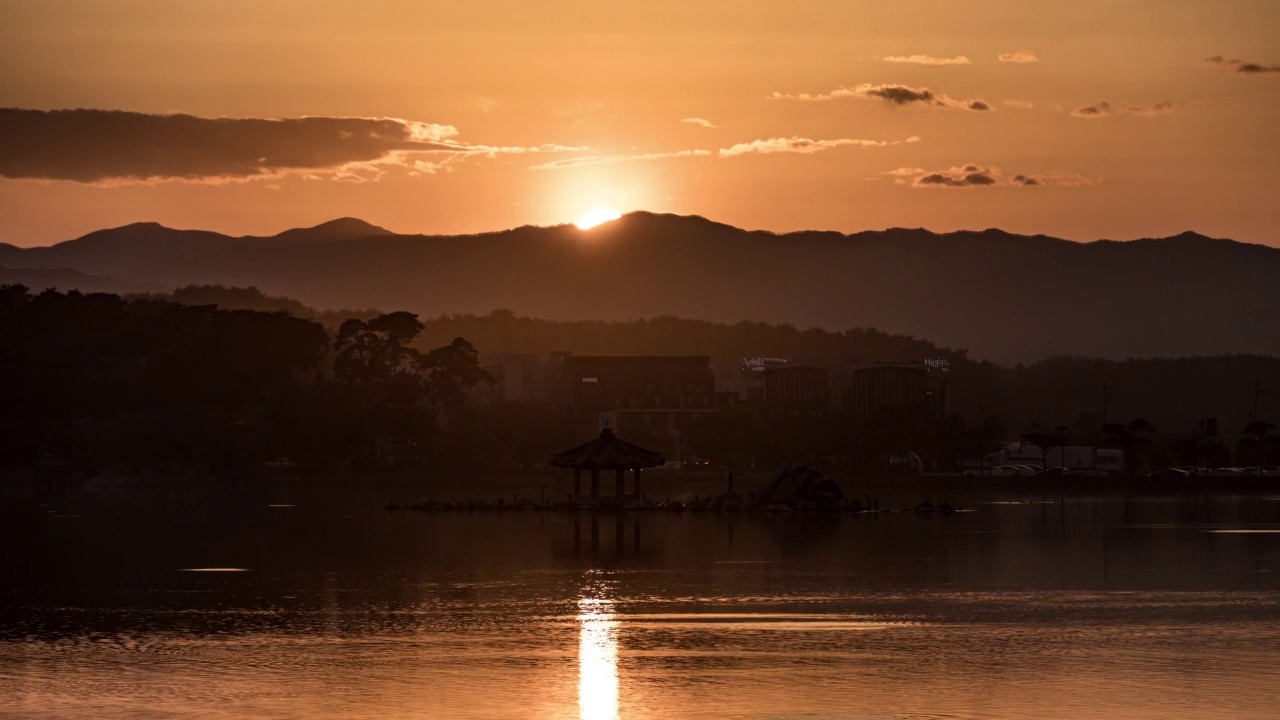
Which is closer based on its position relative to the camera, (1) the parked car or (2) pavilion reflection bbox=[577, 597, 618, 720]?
(2) pavilion reflection bbox=[577, 597, 618, 720]

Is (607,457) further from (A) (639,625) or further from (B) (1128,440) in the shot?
(B) (1128,440)

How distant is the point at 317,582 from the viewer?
1981 inches

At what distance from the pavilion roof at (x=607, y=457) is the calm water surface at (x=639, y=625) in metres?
17.4

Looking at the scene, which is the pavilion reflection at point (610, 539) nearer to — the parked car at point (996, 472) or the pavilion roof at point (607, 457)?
the pavilion roof at point (607, 457)

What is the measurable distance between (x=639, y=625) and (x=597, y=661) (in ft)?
18.8

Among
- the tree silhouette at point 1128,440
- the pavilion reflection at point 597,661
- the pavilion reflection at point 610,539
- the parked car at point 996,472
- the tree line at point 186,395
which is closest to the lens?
the pavilion reflection at point 597,661

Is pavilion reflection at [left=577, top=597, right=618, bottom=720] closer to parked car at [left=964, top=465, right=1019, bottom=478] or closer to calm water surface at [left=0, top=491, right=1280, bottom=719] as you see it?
calm water surface at [left=0, top=491, right=1280, bottom=719]

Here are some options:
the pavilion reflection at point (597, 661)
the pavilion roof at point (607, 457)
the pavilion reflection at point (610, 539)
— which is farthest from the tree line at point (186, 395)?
the pavilion reflection at point (597, 661)

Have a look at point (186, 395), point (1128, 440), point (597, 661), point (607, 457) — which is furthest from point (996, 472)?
point (597, 661)

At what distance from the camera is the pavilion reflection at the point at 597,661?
A: 28.3m

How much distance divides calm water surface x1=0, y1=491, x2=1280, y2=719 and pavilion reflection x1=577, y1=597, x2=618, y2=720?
0.09 metres

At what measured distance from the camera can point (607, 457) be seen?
9169 centimetres

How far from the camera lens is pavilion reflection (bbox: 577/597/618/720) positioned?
93.0 feet

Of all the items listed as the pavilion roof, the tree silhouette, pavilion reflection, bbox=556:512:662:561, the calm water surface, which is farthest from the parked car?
the calm water surface
